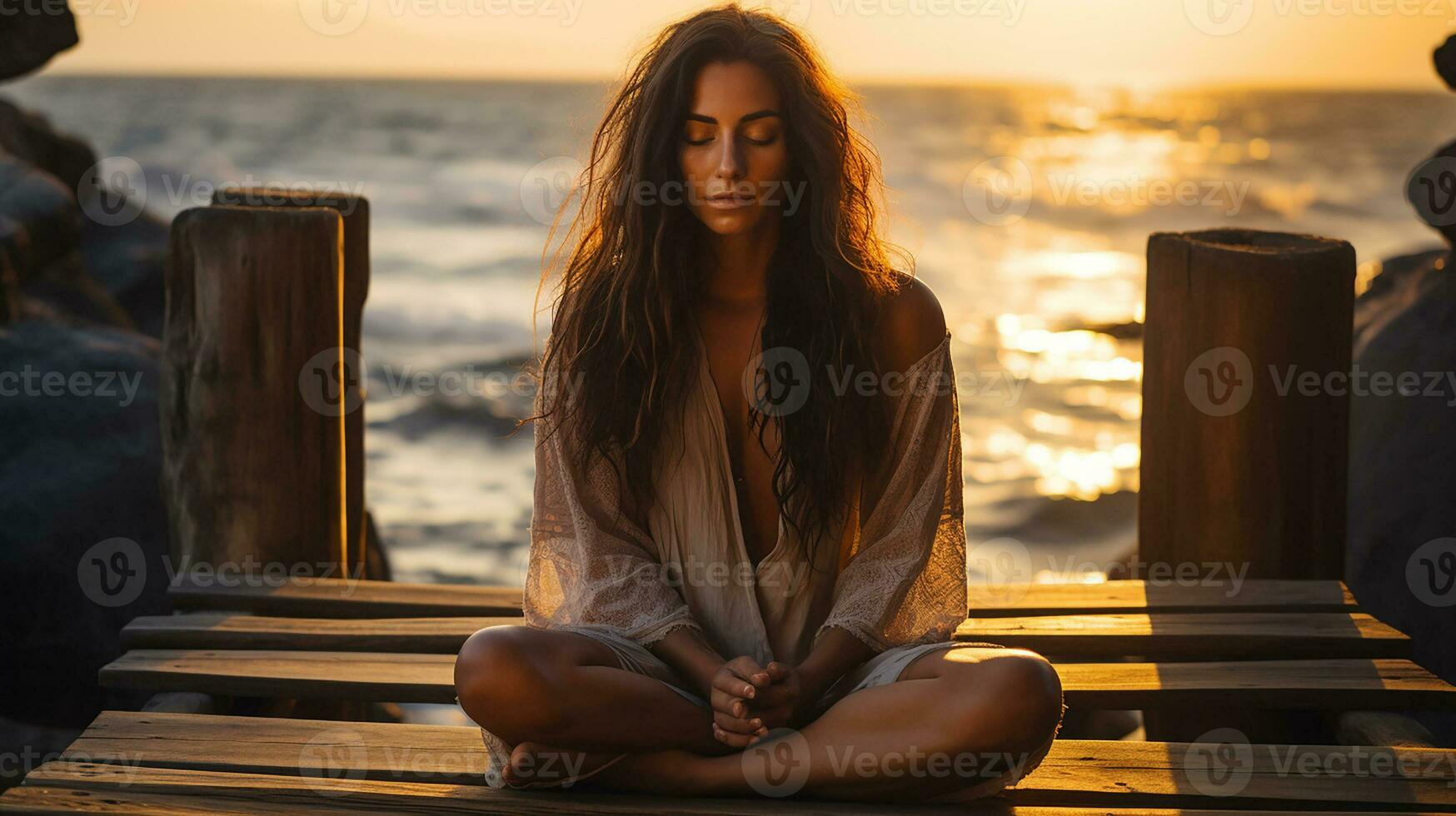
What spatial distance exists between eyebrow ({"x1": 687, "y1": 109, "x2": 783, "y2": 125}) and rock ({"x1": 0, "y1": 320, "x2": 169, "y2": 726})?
9.81 ft

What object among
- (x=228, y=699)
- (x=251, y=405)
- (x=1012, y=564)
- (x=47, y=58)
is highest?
(x=47, y=58)

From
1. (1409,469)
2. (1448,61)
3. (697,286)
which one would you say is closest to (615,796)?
(697,286)

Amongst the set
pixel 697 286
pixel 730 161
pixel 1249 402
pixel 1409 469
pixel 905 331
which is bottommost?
pixel 1409 469

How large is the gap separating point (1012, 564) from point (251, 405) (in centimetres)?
515

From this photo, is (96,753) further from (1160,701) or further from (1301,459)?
(1301,459)

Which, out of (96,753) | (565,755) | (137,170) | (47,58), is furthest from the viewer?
(137,170)

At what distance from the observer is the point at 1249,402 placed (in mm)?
3908

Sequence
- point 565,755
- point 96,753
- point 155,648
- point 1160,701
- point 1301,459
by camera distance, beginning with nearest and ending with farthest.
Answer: point 565,755
point 96,753
point 1160,701
point 155,648
point 1301,459

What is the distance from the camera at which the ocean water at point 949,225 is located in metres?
9.00

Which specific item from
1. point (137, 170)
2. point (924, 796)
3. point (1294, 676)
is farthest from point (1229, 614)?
point (137, 170)

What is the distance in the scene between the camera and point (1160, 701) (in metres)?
3.37

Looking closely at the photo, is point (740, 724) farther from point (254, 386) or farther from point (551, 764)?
point (254, 386)

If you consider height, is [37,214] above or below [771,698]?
above

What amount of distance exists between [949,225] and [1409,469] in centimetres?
1946
